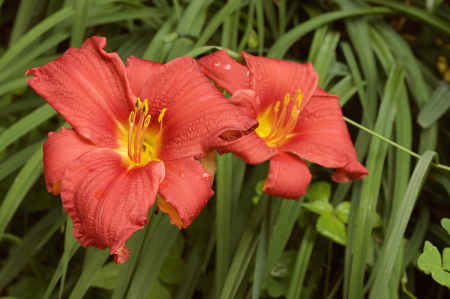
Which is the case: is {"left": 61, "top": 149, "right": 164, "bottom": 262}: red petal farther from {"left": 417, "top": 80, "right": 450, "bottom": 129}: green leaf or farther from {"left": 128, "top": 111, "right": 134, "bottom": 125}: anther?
{"left": 417, "top": 80, "right": 450, "bottom": 129}: green leaf

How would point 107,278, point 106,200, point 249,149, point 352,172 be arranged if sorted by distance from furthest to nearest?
point 107,278 < point 352,172 < point 249,149 < point 106,200

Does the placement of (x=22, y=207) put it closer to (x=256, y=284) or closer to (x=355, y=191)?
(x=256, y=284)

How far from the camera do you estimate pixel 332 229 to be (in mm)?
795

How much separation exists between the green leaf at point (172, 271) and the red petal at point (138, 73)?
486 mm

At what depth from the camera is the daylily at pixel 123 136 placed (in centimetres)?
45

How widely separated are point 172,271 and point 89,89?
1.74 ft

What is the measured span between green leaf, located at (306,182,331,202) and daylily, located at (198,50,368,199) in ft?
0.60

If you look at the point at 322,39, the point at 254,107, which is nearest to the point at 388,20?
the point at 322,39

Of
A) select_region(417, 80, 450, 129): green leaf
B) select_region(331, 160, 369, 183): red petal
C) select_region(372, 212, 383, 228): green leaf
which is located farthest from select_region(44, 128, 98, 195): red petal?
select_region(417, 80, 450, 129): green leaf

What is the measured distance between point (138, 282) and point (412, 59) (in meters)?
1.11

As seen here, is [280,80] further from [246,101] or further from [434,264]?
[434,264]

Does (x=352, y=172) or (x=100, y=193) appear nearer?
(x=100, y=193)

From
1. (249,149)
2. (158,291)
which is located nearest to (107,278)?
(158,291)

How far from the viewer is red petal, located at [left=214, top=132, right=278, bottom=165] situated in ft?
1.80
